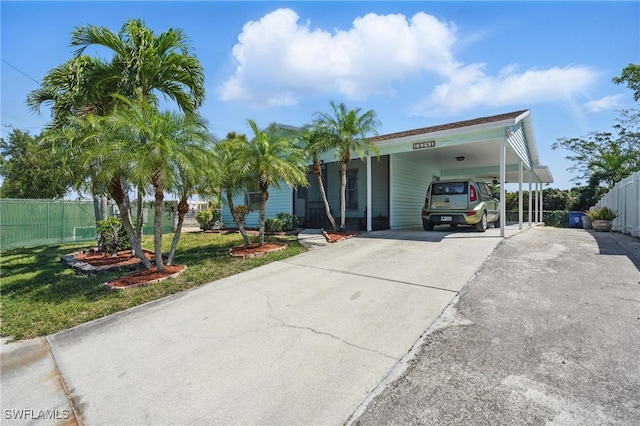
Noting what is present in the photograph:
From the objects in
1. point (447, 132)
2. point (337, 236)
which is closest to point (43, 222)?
point (337, 236)

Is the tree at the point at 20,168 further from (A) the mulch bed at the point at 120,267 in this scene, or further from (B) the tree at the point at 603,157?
(B) the tree at the point at 603,157

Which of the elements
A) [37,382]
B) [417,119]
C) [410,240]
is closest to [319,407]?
[37,382]

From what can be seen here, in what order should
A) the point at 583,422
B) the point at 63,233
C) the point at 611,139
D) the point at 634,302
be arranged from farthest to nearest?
1. the point at 611,139
2. the point at 63,233
3. the point at 634,302
4. the point at 583,422

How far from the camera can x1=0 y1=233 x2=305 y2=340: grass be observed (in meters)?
4.49

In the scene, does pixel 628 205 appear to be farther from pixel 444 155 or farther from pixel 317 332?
pixel 317 332

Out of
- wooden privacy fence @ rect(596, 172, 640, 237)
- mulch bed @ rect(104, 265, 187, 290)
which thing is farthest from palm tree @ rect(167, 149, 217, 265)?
wooden privacy fence @ rect(596, 172, 640, 237)

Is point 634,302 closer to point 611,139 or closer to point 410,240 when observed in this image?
point 410,240

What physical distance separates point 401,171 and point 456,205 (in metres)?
3.53

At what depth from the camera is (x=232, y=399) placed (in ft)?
8.29

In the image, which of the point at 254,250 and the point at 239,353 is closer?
the point at 239,353

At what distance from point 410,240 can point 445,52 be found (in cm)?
497

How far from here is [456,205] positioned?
9805 mm

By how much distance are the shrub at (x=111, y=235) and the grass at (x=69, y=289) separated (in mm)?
1055

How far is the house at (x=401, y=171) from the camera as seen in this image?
10266 mm
